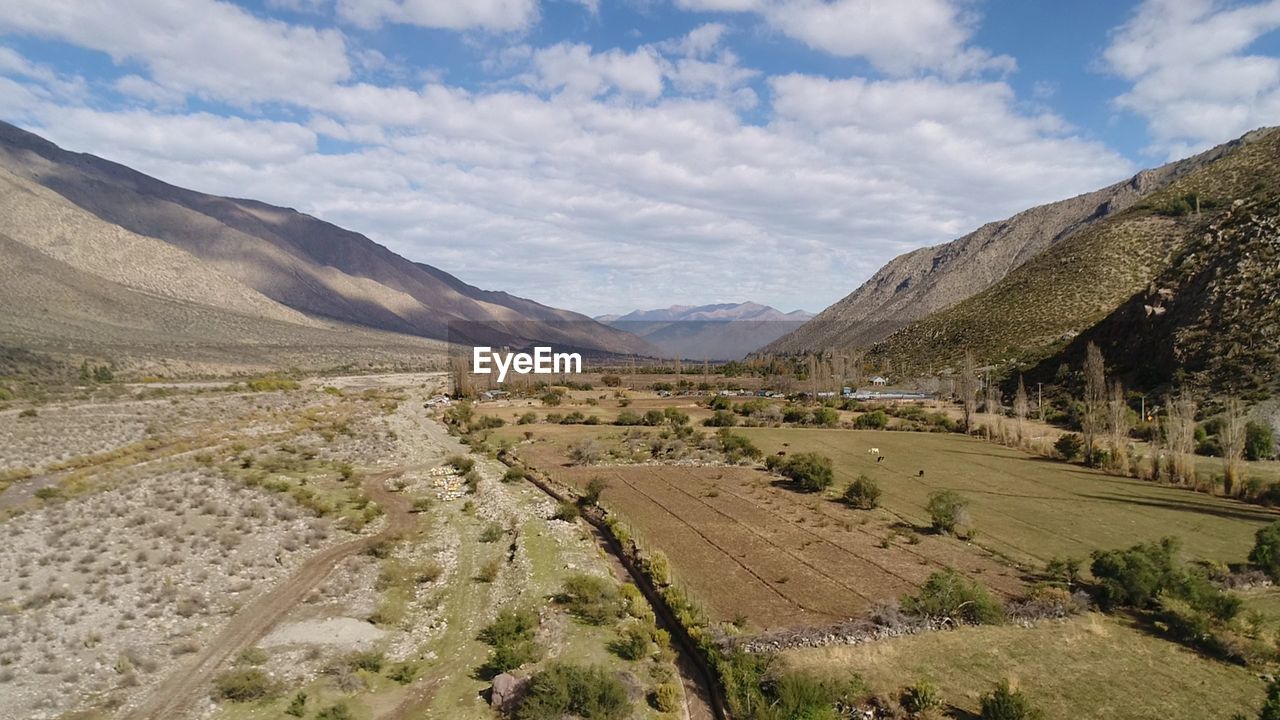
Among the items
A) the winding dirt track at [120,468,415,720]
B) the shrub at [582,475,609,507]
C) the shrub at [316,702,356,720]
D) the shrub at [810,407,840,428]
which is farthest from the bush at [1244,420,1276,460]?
the shrub at [316,702,356,720]

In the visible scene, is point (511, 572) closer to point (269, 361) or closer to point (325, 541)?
point (325, 541)

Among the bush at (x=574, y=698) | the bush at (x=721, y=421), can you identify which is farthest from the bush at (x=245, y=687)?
the bush at (x=721, y=421)

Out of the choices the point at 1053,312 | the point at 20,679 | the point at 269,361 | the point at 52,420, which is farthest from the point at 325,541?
the point at 269,361

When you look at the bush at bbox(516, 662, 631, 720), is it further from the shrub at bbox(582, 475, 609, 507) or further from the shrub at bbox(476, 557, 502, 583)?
the shrub at bbox(582, 475, 609, 507)

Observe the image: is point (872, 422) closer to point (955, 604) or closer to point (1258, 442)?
point (1258, 442)

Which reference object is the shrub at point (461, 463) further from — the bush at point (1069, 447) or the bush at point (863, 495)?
the bush at point (1069, 447)
